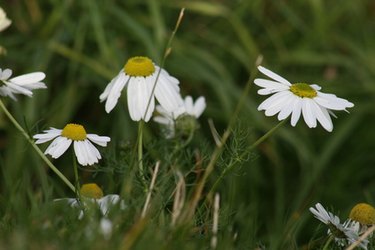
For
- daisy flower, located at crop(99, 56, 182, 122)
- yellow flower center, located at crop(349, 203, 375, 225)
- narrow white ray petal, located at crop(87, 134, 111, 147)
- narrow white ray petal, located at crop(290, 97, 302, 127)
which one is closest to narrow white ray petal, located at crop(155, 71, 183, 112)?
daisy flower, located at crop(99, 56, 182, 122)

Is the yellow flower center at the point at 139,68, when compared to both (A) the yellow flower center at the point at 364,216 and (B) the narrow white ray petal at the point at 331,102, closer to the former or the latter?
(B) the narrow white ray petal at the point at 331,102

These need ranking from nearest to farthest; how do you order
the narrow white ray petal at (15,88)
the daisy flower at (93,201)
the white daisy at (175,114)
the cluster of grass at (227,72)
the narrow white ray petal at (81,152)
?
the daisy flower at (93,201) < the narrow white ray petal at (81,152) < the narrow white ray petal at (15,88) < the white daisy at (175,114) < the cluster of grass at (227,72)

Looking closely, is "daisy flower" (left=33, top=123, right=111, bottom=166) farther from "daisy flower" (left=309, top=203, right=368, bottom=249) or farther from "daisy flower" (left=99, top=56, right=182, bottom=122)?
"daisy flower" (left=309, top=203, right=368, bottom=249)

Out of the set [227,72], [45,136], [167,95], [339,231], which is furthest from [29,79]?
[227,72]

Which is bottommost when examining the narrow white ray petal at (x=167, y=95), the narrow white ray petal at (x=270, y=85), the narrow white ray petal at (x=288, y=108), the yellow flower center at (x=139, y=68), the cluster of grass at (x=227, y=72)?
the cluster of grass at (x=227, y=72)

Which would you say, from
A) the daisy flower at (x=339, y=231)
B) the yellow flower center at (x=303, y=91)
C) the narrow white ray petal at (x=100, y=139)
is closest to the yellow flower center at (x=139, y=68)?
the narrow white ray petal at (x=100, y=139)

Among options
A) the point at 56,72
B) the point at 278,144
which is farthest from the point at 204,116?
the point at 56,72

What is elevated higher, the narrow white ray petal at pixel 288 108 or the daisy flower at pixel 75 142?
the narrow white ray petal at pixel 288 108

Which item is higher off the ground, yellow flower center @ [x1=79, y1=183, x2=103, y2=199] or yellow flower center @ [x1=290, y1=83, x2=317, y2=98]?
yellow flower center @ [x1=290, y1=83, x2=317, y2=98]
